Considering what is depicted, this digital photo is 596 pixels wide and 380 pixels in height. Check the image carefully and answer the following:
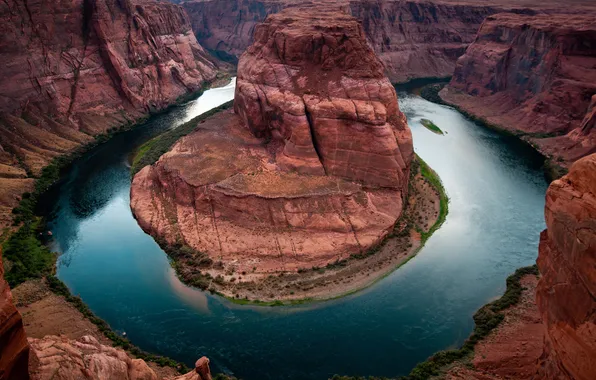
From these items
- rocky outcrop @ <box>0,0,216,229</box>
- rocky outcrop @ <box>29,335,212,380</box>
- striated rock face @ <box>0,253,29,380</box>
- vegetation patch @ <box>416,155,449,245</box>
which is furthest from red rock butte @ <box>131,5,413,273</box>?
striated rock face @ <box>0,253,29,380</box>

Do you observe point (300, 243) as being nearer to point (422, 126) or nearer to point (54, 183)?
point (54, 183)

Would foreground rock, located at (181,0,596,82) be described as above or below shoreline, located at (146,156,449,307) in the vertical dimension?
above

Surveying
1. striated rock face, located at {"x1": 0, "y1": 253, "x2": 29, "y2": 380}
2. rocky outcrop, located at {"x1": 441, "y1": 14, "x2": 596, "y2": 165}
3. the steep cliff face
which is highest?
the steep cliff face

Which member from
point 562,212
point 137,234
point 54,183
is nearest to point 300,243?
point 137,234

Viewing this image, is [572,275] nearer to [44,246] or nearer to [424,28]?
[44,246]

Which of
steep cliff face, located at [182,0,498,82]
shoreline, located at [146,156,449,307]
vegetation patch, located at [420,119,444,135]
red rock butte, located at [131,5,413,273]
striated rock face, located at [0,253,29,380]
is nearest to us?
striated rock face, located at [0,253,29,380]

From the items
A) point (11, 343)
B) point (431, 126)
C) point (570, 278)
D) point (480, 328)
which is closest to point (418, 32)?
point (431, 126)

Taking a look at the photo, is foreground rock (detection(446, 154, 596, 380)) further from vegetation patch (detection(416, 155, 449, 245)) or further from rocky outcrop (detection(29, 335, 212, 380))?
vegetation patch (detection(416, 155, 449, 245))

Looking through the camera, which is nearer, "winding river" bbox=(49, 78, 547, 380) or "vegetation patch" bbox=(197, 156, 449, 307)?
"winding river" bbox=(49, 78, 547, 380)
